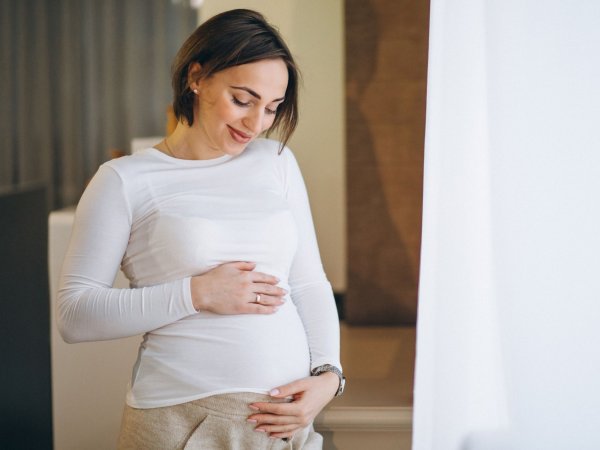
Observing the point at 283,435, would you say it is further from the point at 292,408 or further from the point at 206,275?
the point at 206,275

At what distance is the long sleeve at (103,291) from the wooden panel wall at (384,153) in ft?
6.19

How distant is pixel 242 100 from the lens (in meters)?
1.38

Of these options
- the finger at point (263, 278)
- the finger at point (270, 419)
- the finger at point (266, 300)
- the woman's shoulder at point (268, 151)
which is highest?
the woman's shoulder at point (268, 151)

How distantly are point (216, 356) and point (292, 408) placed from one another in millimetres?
165

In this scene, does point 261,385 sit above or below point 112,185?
below

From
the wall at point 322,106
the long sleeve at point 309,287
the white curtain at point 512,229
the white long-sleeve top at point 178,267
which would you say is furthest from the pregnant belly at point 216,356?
the wall at point 322,106

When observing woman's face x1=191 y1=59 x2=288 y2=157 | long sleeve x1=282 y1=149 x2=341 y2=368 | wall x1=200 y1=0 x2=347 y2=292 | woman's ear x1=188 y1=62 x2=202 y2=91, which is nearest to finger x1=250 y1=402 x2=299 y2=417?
long sleeve x1=282 y1=149 x2=341 y2=368

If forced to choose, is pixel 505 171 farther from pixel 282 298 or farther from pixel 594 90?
pixel 282 298

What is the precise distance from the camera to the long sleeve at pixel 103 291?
135 centimetres

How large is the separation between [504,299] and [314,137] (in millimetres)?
1843

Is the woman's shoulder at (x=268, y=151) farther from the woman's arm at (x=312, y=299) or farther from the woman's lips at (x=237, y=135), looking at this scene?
the woman's lips at (x=237, y=135)

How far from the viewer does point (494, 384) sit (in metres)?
1.33

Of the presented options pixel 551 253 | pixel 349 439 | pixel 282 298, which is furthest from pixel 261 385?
pixel 349 439

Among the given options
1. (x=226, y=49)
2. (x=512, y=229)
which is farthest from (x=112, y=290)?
(x=512, y=229)
